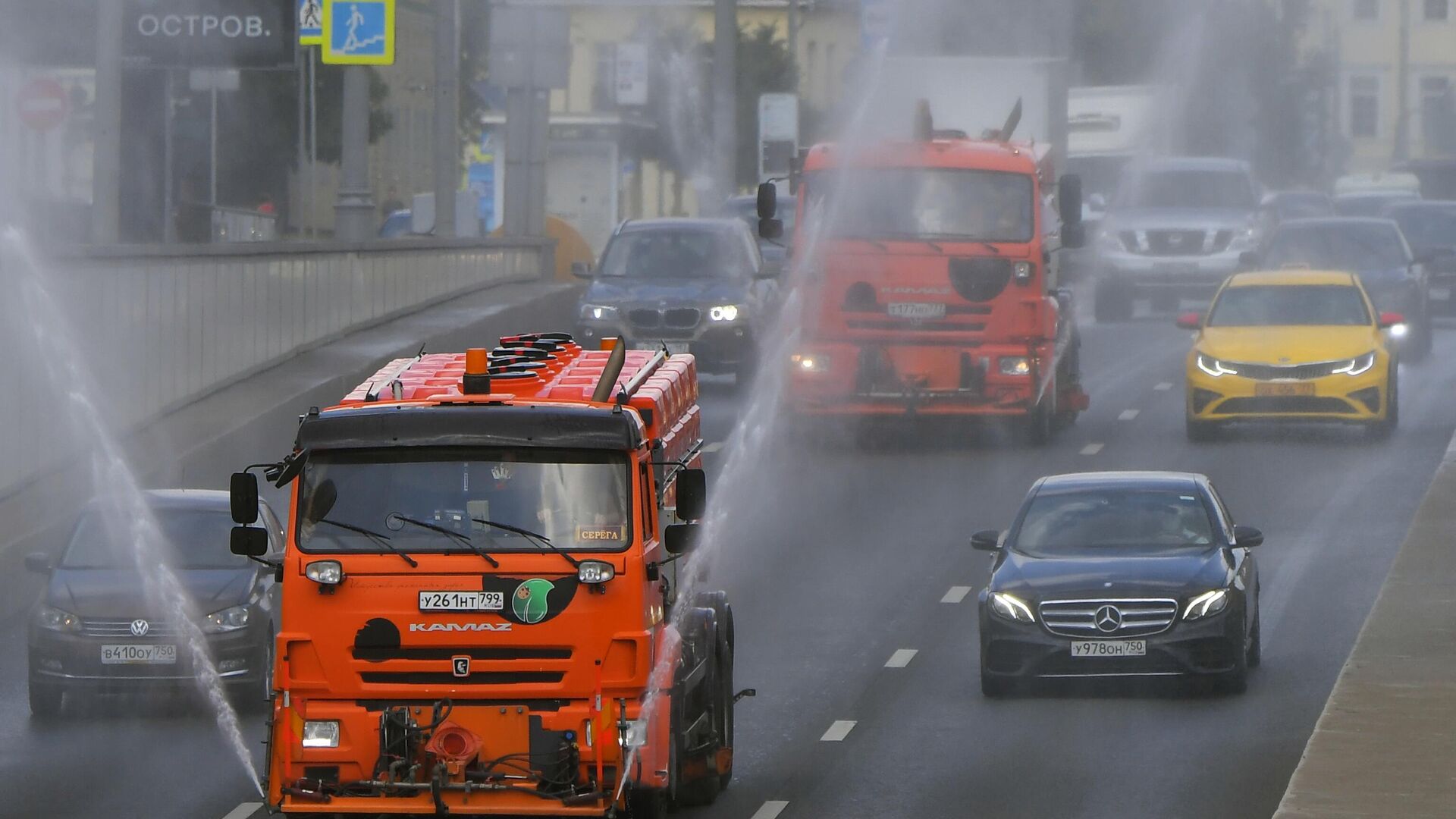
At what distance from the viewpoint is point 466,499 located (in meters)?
11.9

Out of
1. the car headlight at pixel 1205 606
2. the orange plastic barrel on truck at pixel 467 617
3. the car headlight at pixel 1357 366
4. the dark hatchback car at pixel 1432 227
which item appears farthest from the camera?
the dark hatchback car at pixel 1432 227

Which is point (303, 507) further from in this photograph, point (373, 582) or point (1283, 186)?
point (1283, 186)

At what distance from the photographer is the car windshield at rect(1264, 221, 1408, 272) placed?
37875 millimetres

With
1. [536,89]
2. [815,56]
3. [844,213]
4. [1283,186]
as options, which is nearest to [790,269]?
[844,213]

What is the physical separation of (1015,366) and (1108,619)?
1092cm

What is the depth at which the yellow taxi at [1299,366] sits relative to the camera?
92.2ft

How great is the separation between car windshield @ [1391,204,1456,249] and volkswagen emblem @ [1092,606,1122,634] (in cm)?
3068

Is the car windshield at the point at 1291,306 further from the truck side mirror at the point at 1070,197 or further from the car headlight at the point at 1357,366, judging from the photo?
the truck side mirror at the point at 1070,197

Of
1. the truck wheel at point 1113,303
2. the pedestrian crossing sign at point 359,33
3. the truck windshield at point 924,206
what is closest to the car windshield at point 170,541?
the truck windshield at point 924,206

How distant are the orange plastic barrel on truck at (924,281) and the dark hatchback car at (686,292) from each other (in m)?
3.63

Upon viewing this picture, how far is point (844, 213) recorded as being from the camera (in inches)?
1087

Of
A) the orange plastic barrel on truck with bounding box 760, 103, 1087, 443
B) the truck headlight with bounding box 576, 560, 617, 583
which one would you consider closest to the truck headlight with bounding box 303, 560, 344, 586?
the truck headlight with bounding box 576, 560, 617, 583

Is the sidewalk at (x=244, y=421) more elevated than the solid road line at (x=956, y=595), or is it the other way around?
the sidewalk at (x=244, y=421)

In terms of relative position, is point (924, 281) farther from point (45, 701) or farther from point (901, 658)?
point (45, 701)
